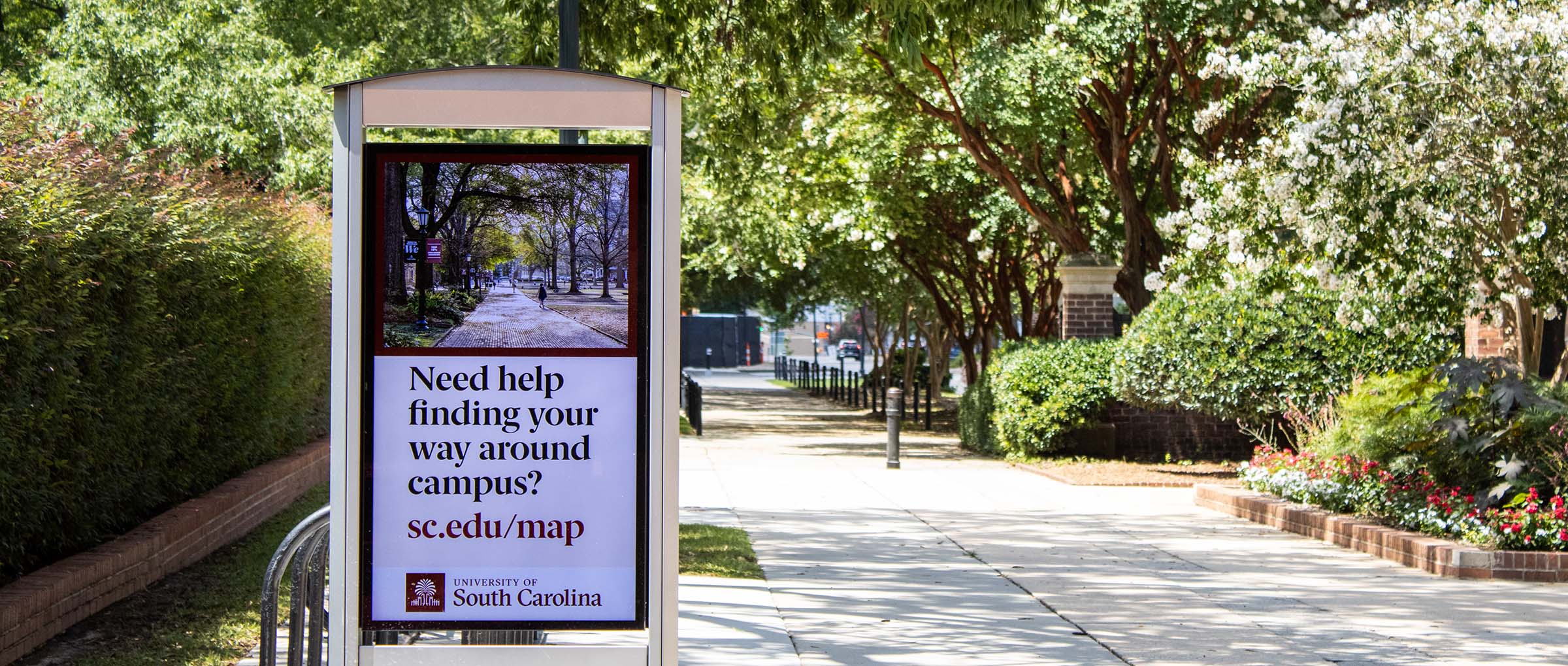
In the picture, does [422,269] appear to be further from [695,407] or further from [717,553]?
[695,407]

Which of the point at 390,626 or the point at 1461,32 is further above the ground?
the point at 1461,32

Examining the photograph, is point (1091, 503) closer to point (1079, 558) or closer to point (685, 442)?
point (1079, 558)

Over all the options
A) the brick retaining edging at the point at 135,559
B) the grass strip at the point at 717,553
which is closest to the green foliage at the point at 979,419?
the grass strip at the point at 717,553

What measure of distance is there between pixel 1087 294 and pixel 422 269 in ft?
54.4

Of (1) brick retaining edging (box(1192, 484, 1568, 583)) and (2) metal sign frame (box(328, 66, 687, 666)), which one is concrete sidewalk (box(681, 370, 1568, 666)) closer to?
(1) brick retaining edging (box(1192, 484, 1568, 583))

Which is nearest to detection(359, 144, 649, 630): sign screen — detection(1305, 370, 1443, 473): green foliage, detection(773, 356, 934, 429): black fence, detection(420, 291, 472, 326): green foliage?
detection(420, 291, 472, 326): green foliage

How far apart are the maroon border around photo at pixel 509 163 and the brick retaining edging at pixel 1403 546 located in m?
7.35

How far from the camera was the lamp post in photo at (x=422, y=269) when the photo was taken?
15.8 ft

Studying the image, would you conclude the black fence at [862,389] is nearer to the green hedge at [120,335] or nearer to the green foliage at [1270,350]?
the green foliage at [1270,350]

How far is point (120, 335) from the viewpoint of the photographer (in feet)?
26.4

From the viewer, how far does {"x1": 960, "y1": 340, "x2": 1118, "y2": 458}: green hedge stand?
769 inches

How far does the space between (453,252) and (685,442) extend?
18899 millimetres

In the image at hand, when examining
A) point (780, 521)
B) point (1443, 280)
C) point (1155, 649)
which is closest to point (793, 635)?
point (1155, 649)

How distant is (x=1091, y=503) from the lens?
1515 centimetres
